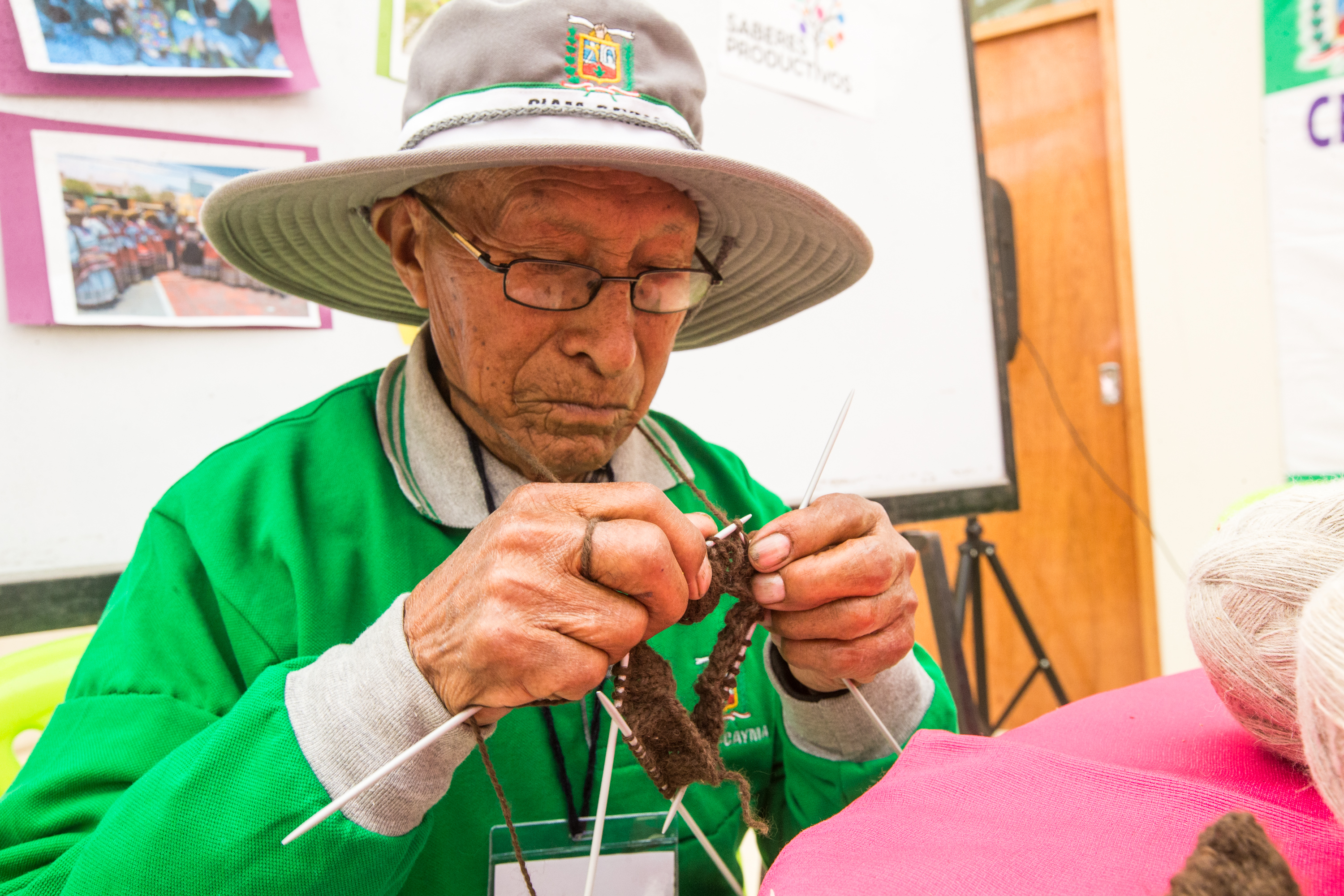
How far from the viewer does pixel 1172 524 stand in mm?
2576

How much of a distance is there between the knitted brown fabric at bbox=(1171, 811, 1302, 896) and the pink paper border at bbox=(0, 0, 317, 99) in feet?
4.49

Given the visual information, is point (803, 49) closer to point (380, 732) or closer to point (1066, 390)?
point (380, 732)

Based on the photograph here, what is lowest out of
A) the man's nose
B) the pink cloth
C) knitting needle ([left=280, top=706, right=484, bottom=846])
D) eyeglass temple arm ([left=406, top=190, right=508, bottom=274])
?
the pink cloth

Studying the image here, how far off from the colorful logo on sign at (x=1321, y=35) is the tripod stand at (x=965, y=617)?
5.27 feet

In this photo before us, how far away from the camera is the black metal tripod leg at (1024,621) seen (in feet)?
6.72

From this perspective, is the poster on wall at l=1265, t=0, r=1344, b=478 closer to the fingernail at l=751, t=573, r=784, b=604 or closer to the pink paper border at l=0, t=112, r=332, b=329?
the fingernail at l=751, t=573, r=784, b=604

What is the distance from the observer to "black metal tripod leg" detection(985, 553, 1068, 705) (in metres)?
2.05

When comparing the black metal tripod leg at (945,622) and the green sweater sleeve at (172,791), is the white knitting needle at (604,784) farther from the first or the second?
the black metal tripod leg at (945,622)

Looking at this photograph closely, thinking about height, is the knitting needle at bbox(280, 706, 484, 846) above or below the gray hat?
below

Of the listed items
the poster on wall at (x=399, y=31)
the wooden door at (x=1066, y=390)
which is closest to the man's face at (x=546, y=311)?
the poster on wall at (x=399, y=31)

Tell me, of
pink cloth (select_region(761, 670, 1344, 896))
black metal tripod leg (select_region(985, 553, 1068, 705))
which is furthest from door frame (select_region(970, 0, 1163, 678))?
pink cloth (select_region(761, 670, 1344, 896))

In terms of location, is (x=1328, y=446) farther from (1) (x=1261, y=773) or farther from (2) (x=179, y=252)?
(2) (x=179, y=252)

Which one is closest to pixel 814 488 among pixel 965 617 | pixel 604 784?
pixel 604 784

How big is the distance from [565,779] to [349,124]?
3.43 ft
